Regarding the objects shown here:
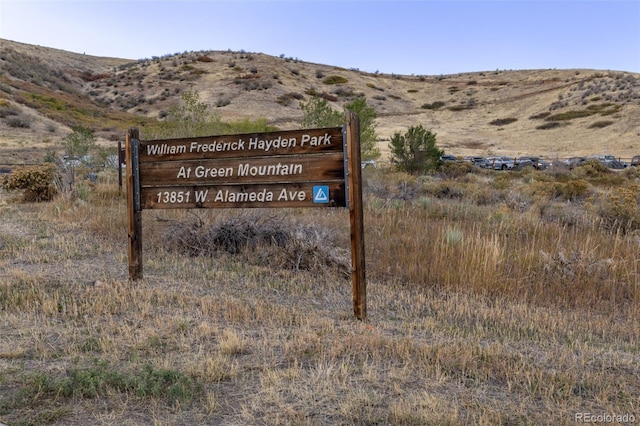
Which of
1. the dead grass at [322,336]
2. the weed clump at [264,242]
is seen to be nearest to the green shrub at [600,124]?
the dead grass at [322,336]

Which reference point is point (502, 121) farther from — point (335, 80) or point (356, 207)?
point (356, 207)

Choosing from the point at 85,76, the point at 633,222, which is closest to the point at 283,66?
the point at 85,76

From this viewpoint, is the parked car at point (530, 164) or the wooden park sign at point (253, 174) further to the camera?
the parked car at point (530, 164)

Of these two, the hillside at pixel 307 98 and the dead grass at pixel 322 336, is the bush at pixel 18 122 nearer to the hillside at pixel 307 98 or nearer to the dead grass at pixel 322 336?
the hillside at pixel 307 98

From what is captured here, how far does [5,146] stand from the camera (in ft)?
102

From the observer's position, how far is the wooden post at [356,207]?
4.85 meters

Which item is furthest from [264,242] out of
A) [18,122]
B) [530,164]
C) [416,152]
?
[18,122]

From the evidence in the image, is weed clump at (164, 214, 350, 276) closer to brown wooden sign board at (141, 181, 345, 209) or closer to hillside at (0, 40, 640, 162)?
brown wooden sign board at (141, 181, 345, 209)

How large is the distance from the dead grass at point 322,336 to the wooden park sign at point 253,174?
836 millimetres

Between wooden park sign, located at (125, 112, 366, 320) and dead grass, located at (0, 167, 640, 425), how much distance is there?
836 mm

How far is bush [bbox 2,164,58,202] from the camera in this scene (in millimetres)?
14078

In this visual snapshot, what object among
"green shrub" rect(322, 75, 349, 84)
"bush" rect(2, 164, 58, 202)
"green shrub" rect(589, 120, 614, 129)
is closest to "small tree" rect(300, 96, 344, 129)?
"bush" rect(2, 164, 58, 202)

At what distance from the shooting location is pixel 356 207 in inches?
191

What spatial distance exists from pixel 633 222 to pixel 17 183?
15728 millimetres
